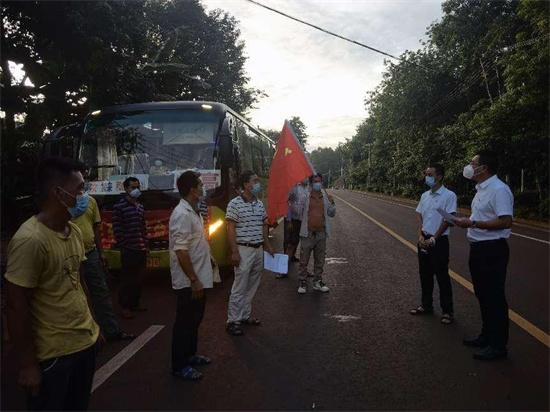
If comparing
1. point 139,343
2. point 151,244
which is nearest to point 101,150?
point 151,244

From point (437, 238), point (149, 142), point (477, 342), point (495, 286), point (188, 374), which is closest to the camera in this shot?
point (188, 374)

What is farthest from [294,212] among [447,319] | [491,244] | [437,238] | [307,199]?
[491,244]

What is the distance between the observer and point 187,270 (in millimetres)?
4203

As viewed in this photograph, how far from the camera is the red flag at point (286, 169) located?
6.29m

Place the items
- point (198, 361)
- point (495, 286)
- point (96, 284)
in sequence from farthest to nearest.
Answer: point (96, 284), point (495, 286), point (198, 361)

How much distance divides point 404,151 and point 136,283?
3672 cm

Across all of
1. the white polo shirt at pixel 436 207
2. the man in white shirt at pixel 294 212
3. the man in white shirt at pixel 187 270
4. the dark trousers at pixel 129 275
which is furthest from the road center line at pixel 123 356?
the man in white shirt at pixel 294 212

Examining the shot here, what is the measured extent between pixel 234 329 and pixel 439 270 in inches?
101

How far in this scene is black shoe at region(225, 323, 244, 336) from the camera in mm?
5438

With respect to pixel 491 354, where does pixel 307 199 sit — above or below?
above

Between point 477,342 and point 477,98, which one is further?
point 477,98

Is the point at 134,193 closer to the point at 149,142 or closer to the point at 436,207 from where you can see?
the point at 149,142

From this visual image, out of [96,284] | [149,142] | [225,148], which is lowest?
[96,284]

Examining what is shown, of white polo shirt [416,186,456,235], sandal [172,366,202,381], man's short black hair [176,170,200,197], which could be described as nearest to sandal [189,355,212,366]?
sandal [172,366,202,381]
